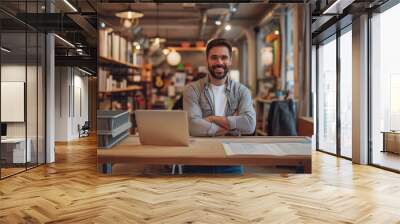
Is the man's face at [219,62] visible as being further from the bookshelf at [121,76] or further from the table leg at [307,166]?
the table leg at [307,166]

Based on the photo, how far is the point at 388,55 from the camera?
6.13 metres

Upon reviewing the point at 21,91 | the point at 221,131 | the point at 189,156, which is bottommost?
the point at 189,156

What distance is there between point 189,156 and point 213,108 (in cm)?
60

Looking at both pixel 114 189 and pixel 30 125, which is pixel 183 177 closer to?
pixel 114 189

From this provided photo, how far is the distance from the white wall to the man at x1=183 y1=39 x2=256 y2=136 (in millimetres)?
1170

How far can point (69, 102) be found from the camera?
5.11m

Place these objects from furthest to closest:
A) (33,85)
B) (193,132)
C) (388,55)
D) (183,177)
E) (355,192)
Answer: (388,55)
(33,85)
(183,177)
(193,132)
(355,192)

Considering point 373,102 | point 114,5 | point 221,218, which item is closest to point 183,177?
point 221,218

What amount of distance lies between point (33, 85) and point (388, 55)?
485cm

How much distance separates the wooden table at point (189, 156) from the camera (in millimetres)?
4605

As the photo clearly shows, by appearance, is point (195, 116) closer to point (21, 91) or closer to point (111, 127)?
point (111, 127)

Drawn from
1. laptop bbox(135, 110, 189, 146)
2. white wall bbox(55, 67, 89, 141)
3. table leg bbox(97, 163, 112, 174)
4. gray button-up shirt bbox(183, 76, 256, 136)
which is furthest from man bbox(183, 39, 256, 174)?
white wall bbox(55, 67, 89, 141)

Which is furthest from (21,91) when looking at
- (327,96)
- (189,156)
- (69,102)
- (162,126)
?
(327,96)

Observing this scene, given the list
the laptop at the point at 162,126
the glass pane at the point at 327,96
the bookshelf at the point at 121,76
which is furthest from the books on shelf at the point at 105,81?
the glass pane at the point at 327,96
